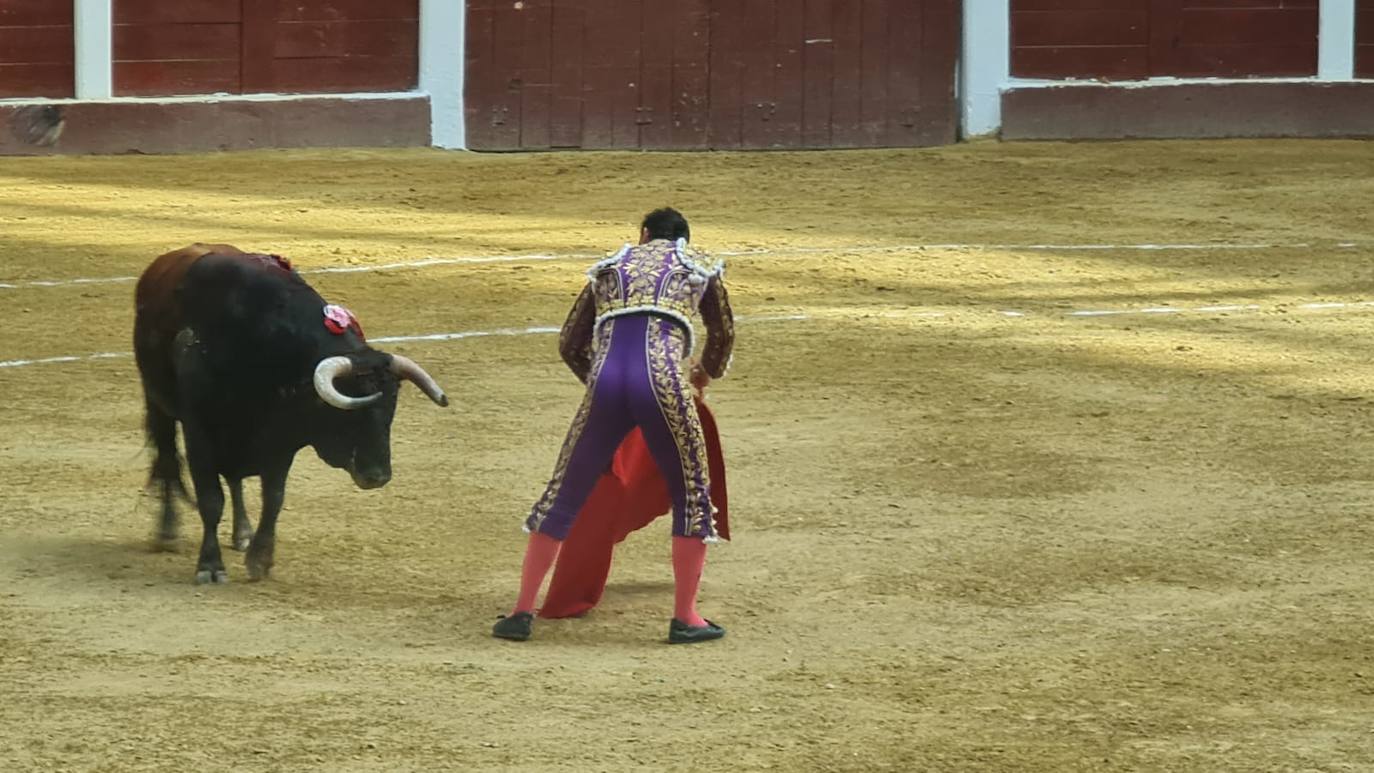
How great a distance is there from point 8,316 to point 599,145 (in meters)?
6.31

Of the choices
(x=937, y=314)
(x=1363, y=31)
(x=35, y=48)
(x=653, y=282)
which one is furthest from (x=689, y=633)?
(x=1363, y=31)

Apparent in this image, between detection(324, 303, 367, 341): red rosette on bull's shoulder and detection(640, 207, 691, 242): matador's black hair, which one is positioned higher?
detection(640, 207, 691, 242): matador's black hair

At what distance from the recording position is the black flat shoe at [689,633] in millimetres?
5996

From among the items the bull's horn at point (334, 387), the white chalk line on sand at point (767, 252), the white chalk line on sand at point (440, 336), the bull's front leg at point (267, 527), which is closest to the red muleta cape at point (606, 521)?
the bull's horn at point (334, 387)

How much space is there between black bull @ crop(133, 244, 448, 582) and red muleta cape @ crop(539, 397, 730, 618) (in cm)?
55

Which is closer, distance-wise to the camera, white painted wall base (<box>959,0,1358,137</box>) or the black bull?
the black bull

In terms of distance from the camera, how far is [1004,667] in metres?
5.79

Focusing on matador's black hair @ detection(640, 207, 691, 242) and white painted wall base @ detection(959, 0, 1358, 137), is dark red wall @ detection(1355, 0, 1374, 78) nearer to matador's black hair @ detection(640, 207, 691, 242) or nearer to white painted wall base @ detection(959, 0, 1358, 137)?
white painted wall base @ detection(959, 0, 1358, 137)

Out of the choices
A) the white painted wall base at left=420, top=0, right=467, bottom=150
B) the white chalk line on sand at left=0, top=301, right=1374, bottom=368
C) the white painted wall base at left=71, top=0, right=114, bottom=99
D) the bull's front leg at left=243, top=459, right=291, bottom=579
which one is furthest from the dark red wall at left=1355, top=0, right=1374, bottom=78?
the bull's front leg at left=243, top=459, right=291, bottom=579

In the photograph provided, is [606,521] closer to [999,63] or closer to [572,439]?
[572,439]

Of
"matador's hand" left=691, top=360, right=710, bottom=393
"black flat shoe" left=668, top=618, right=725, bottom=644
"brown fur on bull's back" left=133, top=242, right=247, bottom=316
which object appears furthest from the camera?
"brown fur on bull's back" left=133, top=242, right=247, bottom=316

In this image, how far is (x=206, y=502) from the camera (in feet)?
21.8

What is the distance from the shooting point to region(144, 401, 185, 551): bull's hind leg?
7.06 m

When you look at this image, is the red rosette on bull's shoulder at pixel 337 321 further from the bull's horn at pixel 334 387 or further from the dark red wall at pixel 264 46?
the dark red wall at pixel 264 46
